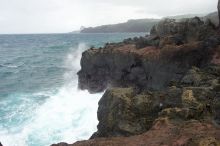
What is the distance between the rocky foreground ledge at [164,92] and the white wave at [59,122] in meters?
4.32

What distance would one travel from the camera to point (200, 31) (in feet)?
110

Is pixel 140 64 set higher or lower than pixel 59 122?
higher

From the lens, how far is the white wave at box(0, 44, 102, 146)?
92.0ft

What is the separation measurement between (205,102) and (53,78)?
4172 centimetres

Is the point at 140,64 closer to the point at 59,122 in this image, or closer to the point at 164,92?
the point at 59,122

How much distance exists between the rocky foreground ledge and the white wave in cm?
432

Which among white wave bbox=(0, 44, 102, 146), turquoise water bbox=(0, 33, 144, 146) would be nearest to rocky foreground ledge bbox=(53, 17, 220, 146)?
white wave bbox=(0, 44, 102, 146)

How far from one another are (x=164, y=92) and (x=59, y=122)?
14.7 meters

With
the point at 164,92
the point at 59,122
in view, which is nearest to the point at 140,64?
the point at 59,122

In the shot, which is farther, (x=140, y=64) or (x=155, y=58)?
(x=140, y=64)

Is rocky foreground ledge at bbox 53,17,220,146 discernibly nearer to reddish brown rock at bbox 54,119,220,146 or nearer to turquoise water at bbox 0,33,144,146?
reddish brown rock at bbox 54,119,220,146

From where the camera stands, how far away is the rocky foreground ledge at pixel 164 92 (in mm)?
15428

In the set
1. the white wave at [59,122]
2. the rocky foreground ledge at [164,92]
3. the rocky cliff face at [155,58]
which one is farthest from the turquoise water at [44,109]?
the rocky foreground ledge at [164,92]

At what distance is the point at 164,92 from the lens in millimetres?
19406
